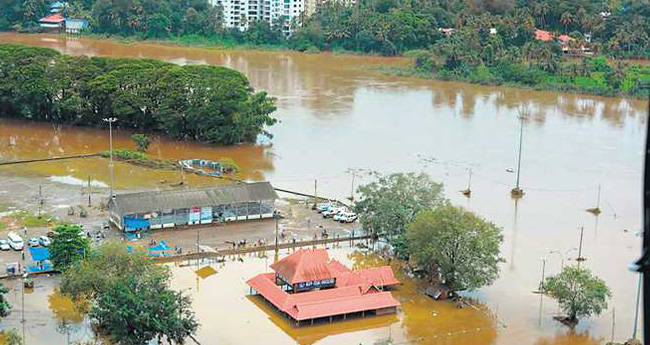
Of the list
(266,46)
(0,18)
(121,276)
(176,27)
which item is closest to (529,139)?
(121,276)

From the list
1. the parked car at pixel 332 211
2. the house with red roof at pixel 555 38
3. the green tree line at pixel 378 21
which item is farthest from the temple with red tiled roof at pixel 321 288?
the house with red roof at pixel 555 38

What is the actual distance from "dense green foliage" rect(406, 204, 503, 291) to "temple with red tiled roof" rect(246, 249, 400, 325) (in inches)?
38.6

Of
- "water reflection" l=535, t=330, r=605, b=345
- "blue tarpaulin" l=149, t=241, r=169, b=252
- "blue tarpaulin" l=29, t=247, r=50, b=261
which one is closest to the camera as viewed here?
"water reflection" l=535, t=330, r=605, b=345

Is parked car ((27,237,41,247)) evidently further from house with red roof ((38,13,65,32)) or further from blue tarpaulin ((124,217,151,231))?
house with red roof ((38,13,65,32))

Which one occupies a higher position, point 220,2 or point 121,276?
point 220,2

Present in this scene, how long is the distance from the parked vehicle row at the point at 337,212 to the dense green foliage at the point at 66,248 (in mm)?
6915

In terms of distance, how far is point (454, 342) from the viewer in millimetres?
16469

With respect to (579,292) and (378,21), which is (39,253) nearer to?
(579,292)

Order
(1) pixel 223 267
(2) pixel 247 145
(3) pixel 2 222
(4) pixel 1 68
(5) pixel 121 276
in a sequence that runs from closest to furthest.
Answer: (5) pixel 121 276 → (1) pixel 223 267 → (3) pixel 2 222 → (2) pixel 247 145 → (4) pixel 1 68

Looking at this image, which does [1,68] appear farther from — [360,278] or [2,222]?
[360,278]

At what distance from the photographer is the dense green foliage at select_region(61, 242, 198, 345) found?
14.4 m

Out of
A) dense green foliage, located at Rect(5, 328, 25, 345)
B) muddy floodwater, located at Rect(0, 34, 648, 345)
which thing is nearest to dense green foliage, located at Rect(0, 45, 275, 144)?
muddy floodwater, located at Rect(0, 34, 648, 345)

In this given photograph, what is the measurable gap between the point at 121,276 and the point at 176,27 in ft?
156

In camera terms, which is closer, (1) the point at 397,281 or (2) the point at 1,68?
(1) the point at 397,281
